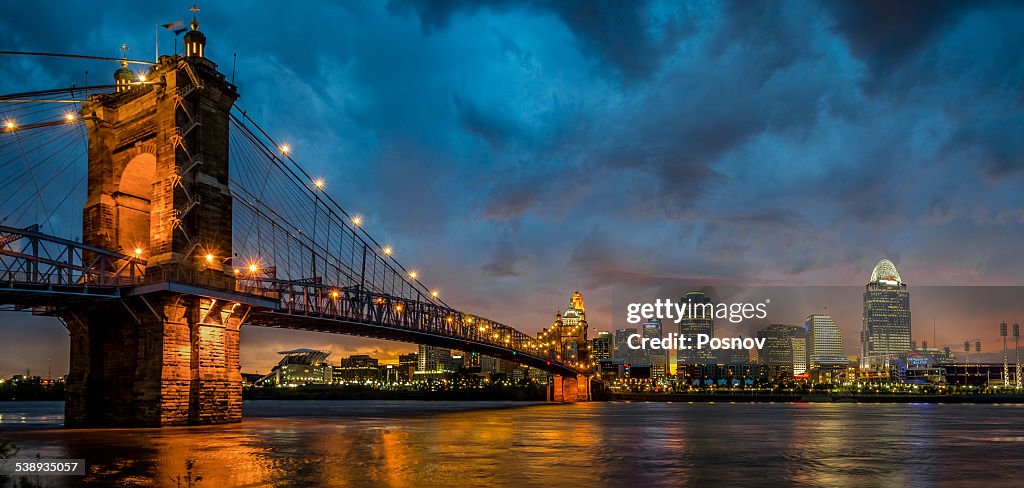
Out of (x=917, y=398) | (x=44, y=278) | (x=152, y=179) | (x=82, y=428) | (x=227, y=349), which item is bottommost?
(x=917, y=398)

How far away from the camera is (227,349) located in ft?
184

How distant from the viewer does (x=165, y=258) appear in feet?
170

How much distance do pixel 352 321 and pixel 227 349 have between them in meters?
21.1

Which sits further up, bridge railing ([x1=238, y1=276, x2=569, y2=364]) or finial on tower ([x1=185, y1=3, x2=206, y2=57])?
finial on tower ([x1=185, y1=3, x2=206, y2=57])

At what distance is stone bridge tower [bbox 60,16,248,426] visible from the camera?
5100 cm

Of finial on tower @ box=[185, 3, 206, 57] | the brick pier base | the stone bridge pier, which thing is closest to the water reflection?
the brick pier base

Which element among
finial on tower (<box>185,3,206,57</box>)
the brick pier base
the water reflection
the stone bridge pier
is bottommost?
the stone bridge pier

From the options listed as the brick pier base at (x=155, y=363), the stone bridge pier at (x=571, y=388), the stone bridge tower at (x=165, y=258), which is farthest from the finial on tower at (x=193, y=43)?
the stone bridge pier at (x=571, y=388)

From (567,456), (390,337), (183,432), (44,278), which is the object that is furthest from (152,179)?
(567,456)

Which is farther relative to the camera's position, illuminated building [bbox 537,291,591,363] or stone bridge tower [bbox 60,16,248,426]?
illuminated building [bbox 537,291,591,363]

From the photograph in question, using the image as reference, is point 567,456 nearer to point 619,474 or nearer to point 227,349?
point 619,474

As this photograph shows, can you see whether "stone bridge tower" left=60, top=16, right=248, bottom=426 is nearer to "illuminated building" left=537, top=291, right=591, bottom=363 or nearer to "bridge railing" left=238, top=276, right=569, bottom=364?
"bridge railing" left=238, top=276, right=569, bottom=364

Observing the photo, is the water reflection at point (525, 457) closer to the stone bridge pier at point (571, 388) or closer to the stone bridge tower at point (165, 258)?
the stone bridge tower at point (165, 258)

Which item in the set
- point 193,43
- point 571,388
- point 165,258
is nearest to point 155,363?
point 165,258
